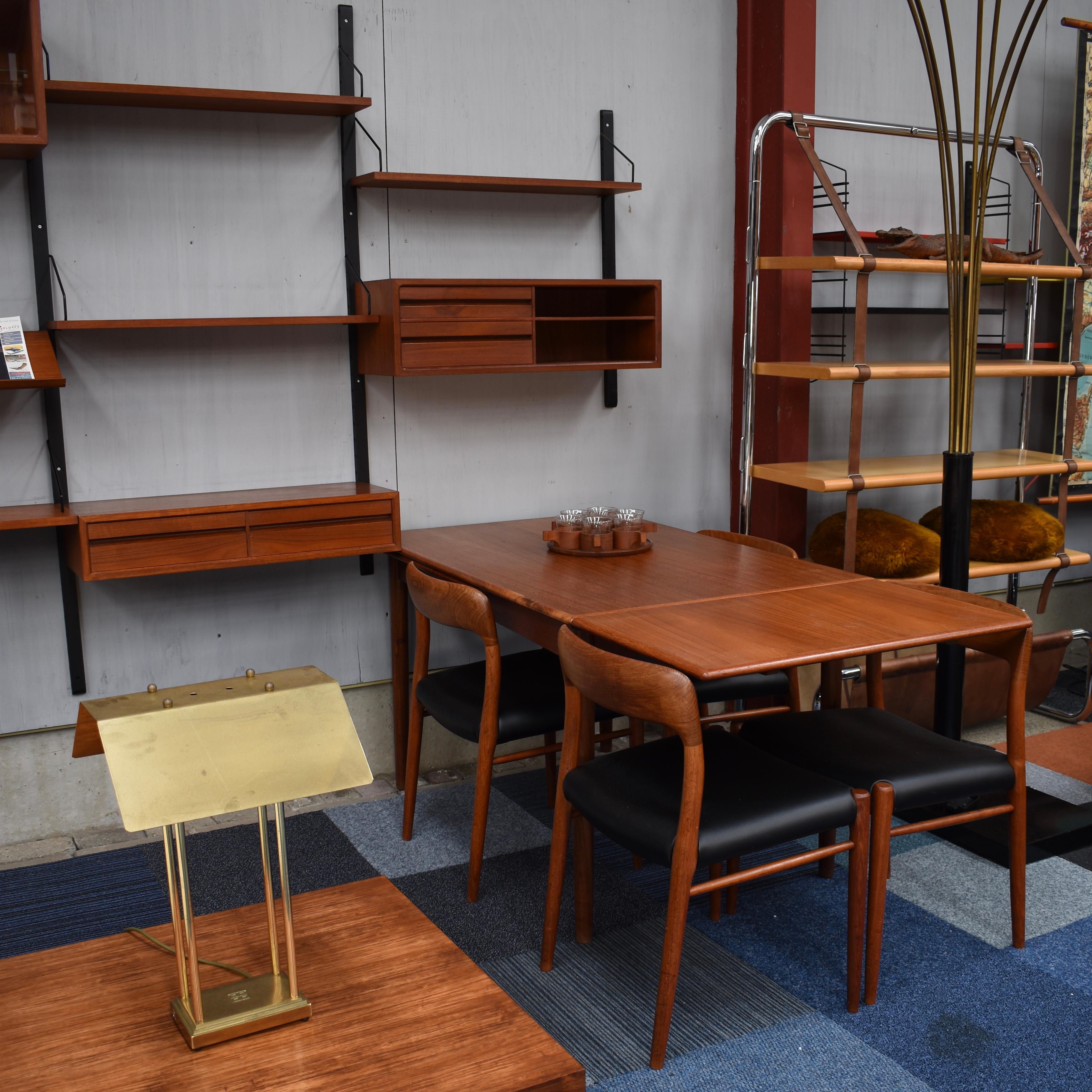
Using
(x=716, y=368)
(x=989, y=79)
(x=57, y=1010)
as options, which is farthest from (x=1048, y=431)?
(x=57, y=1010)

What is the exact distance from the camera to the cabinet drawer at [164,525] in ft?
9.64

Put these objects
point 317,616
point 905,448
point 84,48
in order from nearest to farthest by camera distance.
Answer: point 84,48, point 317,616, point 905,448

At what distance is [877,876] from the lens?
7.80 ft

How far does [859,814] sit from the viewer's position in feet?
7.51

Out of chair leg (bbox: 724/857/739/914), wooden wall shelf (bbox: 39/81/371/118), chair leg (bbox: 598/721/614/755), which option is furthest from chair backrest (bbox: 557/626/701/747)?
wooden wall shelf (bbox: 39/81/371/118)

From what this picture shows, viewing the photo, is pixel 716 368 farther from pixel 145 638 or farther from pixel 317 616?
pixel 145 638

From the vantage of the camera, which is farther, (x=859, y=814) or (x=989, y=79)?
(x=989, y=79)

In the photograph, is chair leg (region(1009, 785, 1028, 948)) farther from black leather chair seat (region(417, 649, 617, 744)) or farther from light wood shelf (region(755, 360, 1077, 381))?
light wood shelf (region(755, 360, 1077, 381))

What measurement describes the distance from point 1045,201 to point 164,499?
309 centimetres

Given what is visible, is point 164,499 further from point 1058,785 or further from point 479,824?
point 1058,785

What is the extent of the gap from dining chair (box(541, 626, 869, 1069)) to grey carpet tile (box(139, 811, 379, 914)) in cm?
77

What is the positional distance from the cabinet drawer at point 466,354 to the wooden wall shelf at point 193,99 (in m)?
0.69

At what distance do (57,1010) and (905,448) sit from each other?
12.9 feet

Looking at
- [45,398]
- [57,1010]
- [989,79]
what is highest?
[989,79]
